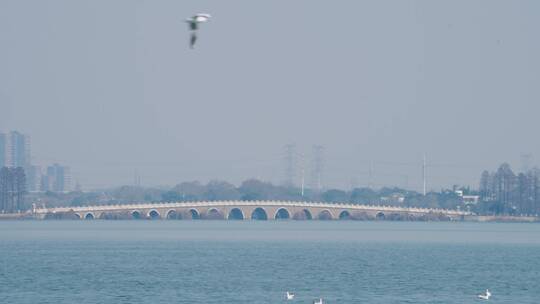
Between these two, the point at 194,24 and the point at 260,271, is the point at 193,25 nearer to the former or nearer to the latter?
the point at 194,24

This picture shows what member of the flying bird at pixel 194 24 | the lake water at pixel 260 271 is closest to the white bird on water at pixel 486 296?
the lake water at pixel 260 271

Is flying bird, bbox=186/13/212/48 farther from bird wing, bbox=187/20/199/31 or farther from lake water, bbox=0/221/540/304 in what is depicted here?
lake water, bbox=0/221/540/304

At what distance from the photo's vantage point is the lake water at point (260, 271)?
67312 millimetres

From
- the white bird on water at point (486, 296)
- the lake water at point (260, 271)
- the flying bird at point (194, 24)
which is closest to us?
the flying bird at point (194, 24)

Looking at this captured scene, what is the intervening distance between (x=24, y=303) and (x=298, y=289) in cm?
1518

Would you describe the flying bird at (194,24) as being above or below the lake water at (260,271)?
above

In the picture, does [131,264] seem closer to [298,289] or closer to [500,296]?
[298,289]

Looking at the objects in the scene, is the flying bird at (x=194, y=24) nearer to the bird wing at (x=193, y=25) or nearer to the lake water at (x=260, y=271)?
the bird wing at (x=193, y=25)

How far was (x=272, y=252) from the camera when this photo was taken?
11075cm

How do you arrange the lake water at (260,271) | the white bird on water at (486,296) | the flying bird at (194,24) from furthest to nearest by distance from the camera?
→ 1. the lake water at (260,271)
2. the white bird on water at (486,296)
3. the flying bird at (194,24)

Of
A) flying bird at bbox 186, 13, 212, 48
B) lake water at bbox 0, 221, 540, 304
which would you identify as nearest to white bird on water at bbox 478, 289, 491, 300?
lake water at bbox 0, 221, 540, 304

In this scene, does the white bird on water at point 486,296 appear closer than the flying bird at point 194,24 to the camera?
No

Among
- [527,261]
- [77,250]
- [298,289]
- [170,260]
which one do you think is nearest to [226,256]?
[170,260]

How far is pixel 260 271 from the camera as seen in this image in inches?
3319
